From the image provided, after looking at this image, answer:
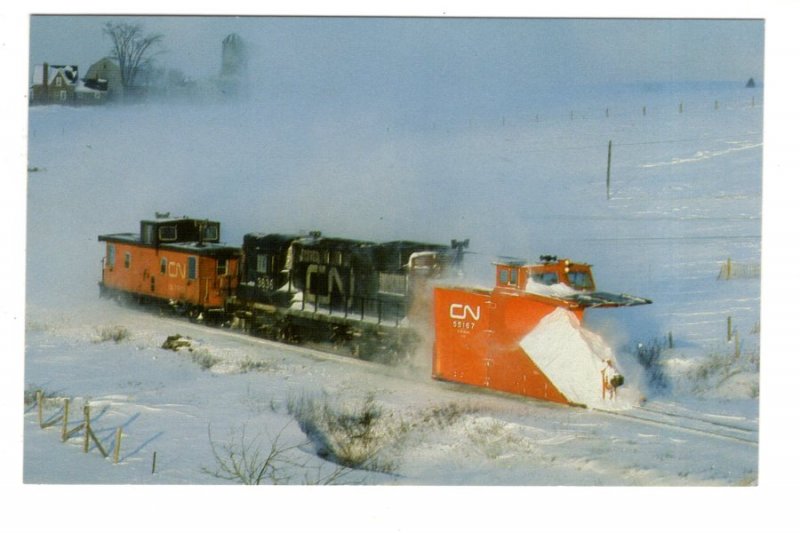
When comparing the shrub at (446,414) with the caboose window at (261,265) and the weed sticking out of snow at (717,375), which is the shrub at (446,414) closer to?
the weed sticking out of snow at (717,375)

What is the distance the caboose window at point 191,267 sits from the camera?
30.3ft

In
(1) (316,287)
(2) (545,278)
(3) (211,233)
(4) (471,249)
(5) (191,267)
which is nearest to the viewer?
(2) (545,278)

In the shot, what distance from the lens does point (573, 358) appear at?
322 inches

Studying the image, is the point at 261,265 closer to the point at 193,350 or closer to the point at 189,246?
the point at 189,246

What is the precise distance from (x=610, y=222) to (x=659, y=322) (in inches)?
42.3

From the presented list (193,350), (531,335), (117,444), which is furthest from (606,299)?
(117,444)

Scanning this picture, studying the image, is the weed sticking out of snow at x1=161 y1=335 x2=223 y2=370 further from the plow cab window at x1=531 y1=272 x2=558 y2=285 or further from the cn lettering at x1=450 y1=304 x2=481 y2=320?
the plow cab window at x1=531 y1=272 x2=558 y2=285

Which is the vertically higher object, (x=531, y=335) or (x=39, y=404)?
(x=531, y=335)

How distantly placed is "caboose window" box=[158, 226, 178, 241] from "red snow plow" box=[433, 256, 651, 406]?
2.75 m

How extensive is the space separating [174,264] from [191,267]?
0.20 m

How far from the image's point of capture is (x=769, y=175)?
8367 mm

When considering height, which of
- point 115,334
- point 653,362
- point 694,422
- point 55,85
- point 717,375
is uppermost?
point 55,85

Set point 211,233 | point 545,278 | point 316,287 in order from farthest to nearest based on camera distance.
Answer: point 316,287 < point 211,233 < point 545,278
